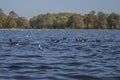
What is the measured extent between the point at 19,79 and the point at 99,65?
8.00 metres

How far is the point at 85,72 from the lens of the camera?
21.8m

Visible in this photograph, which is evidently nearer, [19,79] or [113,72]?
[19,79]

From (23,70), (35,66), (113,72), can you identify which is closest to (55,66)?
(35,66)

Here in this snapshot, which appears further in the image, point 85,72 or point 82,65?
point 82,65

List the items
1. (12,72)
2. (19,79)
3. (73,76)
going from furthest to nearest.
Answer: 1. (12,72)
2. (73,76)
3. (19,79)

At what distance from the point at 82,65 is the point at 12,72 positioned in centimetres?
587

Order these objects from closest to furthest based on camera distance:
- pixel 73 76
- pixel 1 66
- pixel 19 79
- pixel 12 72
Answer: pixel 19 79 → pixel 73 76 → pixel 12 72 → pixel 1 66

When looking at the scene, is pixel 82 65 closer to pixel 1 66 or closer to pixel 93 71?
pixel 93 71

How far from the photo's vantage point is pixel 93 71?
873 inches

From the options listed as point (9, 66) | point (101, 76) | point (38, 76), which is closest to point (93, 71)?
point (101, 76)

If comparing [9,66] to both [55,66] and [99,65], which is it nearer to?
[55,66]

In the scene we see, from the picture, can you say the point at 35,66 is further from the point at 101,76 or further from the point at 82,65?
Result: the point at 101,76

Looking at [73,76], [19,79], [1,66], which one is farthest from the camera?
[1,66]

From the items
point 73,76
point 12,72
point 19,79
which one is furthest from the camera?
point 12,72
